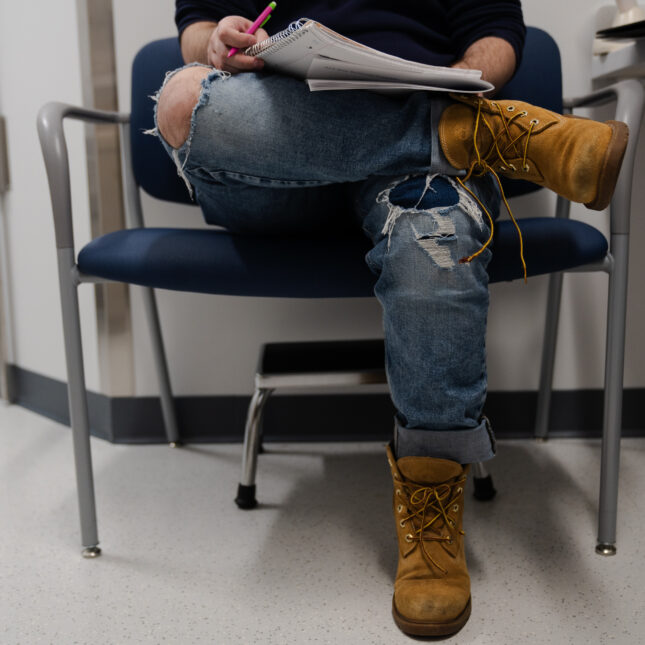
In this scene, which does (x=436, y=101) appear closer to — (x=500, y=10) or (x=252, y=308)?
(x=500, y=10)

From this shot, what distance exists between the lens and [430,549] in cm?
75

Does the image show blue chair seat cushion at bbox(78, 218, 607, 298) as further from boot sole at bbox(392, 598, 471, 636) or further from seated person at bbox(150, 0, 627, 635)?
boot sole at bbox(392, 598, 471, 636)

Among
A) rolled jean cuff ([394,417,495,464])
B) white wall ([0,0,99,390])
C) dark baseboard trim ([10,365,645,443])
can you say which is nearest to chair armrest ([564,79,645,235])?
rolled jean cuff ([394,417,495,464])

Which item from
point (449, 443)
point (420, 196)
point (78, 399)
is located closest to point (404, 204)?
point (420, 196)

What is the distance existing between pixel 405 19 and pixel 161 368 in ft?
2.44

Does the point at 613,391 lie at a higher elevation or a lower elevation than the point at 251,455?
higher

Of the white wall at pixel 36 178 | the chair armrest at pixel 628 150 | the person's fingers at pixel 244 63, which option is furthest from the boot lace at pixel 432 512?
the white wall at pixel 36 178

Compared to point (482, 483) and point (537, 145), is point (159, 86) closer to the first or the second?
point (537, 145)

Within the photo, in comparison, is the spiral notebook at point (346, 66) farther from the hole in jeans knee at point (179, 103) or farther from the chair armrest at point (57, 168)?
the chair armrest at point (57, 168)

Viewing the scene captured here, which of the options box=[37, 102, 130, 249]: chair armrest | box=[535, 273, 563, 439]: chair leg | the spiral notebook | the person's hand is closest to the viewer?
Result: the spiral notebook

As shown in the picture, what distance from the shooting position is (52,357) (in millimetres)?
1498

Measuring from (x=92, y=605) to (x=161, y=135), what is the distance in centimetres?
56

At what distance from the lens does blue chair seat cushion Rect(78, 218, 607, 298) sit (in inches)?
32.4

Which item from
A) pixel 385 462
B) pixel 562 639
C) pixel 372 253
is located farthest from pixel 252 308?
pixel 562 639
